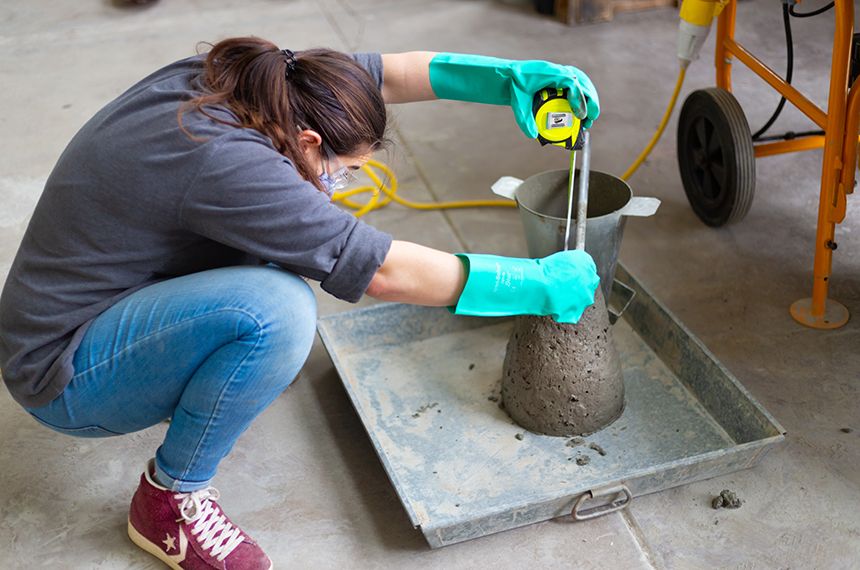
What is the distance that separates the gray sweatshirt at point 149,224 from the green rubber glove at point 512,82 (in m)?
0.50

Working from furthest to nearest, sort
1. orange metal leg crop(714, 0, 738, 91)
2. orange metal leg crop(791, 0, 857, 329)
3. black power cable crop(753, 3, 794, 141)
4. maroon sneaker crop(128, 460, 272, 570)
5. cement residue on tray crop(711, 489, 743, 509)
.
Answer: orange metal leg crop(714, 0, 738, 91) < black power cable crop(753, 3, 794, 141) < orange metal leg crop(791, 0, 857, 329) < cement residue on tray crop(711, 489, 743, 509) < maroon sneaker crop(128, 460, 272, 570)

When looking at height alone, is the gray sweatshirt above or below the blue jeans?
above

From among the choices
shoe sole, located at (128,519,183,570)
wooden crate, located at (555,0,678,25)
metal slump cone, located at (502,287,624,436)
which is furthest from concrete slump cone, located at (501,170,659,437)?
wooden crate, located at (555,0,678,25)

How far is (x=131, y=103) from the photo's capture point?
142cm

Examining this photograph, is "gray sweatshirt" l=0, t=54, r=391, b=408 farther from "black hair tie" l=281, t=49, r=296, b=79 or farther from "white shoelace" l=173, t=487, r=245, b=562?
"white shoelace" l=173, t=487, r=245, b=562

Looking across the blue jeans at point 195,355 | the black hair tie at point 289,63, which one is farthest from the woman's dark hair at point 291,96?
the blue jeans at point 195,355

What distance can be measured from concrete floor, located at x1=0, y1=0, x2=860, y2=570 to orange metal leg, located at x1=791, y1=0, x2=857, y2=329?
47 mm

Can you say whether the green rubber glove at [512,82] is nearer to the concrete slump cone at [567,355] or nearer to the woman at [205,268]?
the concrete slump cone at [567,355]

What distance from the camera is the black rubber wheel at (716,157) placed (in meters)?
2.36

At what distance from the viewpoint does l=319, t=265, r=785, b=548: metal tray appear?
1638 mm

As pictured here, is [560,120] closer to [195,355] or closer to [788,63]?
[195,355]

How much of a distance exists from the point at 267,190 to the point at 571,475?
2.68 ft

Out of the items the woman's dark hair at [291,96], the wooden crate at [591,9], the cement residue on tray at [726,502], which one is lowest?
the cement residue on tray at [726,502]

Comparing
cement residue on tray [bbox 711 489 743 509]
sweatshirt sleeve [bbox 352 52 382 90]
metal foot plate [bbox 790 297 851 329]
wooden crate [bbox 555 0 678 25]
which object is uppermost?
sweatshirt sleeve [bbox 352 52 382 90]
